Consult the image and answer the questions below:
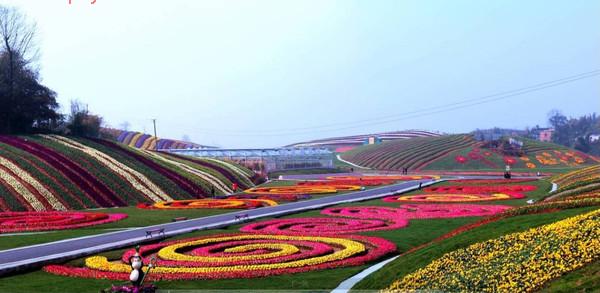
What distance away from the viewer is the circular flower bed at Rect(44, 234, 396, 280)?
1688 centimetres

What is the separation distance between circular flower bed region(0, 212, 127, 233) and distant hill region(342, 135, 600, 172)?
226ft

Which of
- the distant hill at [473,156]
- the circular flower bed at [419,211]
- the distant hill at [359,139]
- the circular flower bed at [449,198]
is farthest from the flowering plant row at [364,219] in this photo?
the distant hill at [359,139]

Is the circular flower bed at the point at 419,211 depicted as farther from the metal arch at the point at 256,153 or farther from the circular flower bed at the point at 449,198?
the metal arch at the point at 256,153

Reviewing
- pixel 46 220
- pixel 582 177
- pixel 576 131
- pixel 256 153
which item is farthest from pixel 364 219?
pixel 576 131

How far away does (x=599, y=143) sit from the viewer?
12900 cm

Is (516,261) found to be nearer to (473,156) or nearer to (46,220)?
(46,220)

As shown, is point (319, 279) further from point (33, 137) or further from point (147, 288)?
point (33, 137)

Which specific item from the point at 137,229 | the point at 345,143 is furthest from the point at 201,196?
the point at 345,143

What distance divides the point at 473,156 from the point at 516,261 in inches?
3371

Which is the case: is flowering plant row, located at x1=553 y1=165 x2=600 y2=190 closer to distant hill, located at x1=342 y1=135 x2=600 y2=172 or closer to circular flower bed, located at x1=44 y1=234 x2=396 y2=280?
circular flower bed, located at x1=44 y1=234 x2=396 y2=280

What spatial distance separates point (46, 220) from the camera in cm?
3019

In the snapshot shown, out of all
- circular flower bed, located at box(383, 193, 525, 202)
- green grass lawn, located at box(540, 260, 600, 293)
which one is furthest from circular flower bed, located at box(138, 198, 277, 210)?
green grass lawn, located at box(540, 260, 600, 293)

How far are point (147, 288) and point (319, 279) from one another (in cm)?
511

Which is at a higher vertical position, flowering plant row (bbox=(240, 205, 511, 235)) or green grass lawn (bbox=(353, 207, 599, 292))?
green grass lawn (bbox=(353, 207, 599, 292))
